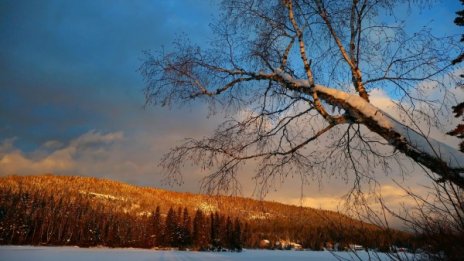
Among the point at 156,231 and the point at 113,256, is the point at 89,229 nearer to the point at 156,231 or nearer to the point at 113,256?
the point at 156,231

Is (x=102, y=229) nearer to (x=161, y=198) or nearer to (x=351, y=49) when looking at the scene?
(x=351, y=49)

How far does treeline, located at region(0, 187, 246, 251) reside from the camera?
240ft

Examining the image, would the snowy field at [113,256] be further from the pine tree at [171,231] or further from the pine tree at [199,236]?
the pine tree at [199,236]

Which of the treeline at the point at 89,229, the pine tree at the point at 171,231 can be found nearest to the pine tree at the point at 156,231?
the treeline at the point at 89,229

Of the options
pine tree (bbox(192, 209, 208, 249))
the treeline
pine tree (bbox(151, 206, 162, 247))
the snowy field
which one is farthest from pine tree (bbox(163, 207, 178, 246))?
the snowy field

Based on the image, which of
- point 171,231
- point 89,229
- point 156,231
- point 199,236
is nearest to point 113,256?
point 171,231

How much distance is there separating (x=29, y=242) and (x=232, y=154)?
7947 centimetres

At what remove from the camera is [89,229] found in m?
79.8

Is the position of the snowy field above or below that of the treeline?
below

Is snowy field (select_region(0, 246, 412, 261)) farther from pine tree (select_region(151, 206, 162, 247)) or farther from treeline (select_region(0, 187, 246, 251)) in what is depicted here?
pine tree (select_region(151, 206, 162, 247))

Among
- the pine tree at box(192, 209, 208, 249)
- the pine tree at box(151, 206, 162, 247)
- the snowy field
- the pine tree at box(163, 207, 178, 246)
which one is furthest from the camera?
the pine tree at box(151, 206, 162, 247)

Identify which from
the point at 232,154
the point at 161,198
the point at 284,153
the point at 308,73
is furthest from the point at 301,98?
the point at 161,198

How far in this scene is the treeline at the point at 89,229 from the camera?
7306 cm

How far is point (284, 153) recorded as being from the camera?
4.76 meters
